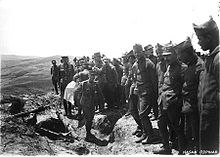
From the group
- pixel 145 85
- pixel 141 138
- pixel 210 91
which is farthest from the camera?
pixel 141 138

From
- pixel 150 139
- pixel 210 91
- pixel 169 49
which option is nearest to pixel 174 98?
pixel 169 49

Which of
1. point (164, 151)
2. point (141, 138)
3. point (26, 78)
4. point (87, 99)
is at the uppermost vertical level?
point (87, 99)

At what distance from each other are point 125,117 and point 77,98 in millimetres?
1887

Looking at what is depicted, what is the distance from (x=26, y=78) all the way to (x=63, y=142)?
13097 millimetres

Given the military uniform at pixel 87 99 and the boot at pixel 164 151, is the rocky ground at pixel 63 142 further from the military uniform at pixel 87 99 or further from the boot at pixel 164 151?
the military uniform at pixel 87 99

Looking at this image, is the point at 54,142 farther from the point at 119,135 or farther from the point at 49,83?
the point at 49,83

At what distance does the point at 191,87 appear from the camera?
16.0ft

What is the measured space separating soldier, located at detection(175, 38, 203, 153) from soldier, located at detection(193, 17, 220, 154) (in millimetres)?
941

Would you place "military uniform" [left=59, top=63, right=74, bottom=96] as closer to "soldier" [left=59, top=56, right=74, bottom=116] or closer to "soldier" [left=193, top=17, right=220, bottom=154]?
"soldier" [left=59, top=56, right=74, bottom=116]

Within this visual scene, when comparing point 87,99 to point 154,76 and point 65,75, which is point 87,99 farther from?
point 65,75

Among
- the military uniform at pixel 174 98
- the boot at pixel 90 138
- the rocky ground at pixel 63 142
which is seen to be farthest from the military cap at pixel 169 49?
the boot at pixel 90 138

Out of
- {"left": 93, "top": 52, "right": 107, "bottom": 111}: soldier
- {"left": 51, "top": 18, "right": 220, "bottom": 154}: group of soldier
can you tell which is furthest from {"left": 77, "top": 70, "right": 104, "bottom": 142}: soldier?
{"left": 93, "top": 52, "right": 107, "bottom": 111}: soldier

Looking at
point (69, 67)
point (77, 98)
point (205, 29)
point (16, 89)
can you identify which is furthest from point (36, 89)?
point (205, 29)

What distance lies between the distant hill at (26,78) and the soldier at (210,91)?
13.3 m
